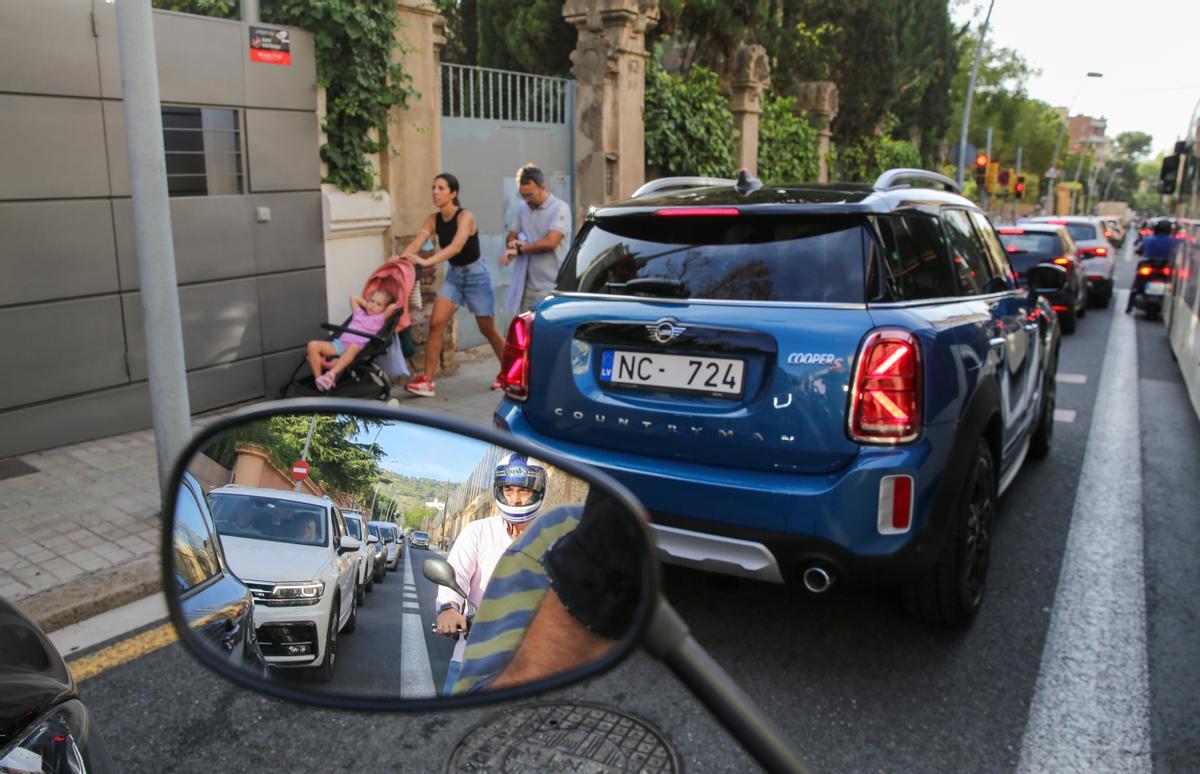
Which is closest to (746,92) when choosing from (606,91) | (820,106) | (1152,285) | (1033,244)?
(606,91)

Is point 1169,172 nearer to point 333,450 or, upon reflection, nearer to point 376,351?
point 376,351

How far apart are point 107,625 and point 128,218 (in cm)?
349

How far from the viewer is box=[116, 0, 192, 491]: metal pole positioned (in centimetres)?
448

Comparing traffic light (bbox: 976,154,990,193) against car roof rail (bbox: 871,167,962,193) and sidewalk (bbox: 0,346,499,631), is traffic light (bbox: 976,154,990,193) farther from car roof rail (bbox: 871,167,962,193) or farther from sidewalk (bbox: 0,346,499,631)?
sidewalk (bbox: 0,346,499,631)

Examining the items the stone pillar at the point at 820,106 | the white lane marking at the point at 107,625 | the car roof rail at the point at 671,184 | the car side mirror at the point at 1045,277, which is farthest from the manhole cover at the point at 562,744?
the stone pillar at the point at 820,106

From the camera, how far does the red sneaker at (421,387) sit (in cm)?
825

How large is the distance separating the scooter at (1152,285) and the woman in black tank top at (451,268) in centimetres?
1165

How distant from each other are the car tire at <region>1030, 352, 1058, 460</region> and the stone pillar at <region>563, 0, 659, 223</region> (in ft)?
19.9

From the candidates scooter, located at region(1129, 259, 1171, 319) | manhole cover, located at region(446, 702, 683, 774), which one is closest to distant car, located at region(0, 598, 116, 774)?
manhole cover, located at region(446, 702, 683, 774)

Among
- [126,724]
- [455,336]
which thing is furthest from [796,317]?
[455,336]

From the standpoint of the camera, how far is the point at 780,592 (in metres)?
4.49

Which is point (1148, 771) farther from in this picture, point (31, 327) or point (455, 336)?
point (455, 336)

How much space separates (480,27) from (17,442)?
11.4 metres

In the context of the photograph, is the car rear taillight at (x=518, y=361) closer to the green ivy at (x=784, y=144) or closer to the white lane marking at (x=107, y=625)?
the white lane marking at (x=107, y=625)
